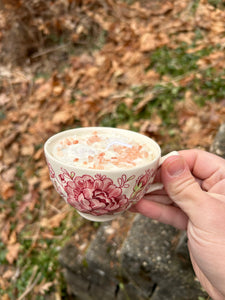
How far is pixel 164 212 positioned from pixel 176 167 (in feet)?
1.40

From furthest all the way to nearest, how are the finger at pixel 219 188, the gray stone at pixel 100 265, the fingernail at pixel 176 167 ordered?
the gray stone at pixel 100 265, the finger at pixel 219 188, the fingernail at pixel 176 167

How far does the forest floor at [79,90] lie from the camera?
1923mm

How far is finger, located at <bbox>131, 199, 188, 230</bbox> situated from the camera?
1.28 meters

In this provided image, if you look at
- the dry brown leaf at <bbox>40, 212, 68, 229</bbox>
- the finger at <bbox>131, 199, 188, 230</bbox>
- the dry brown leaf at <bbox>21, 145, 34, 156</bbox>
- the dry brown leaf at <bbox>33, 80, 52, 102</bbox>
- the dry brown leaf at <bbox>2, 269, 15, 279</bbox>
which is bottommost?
the dry brown leaf at <bbox>2, 269, 15, 279</bbox>

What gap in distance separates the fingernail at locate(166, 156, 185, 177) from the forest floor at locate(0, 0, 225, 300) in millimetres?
879

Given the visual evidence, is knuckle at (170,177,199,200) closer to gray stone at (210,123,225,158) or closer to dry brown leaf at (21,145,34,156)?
gray stone at (210,123,225,158)

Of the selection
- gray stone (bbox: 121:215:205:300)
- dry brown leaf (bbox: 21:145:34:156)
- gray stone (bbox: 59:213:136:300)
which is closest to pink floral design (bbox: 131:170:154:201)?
gray stone (bbox: 121:215:205:300)

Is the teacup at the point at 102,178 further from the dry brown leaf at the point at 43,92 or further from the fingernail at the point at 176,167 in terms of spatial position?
the dry brown leaf at the point at 43,92

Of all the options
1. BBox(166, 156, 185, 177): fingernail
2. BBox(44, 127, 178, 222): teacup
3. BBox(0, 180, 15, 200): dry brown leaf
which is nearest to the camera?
BBox(44, 127, 178, 222): teacup

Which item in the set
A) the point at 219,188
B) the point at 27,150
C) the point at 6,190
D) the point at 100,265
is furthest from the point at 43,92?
the point at 219,188

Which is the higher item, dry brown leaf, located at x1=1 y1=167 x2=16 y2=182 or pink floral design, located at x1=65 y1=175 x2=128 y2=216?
pink floral design, located at x1=65 y1=175 x2=128 y2=216

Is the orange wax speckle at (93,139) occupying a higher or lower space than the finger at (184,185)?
higher

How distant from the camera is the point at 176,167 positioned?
0.95 m

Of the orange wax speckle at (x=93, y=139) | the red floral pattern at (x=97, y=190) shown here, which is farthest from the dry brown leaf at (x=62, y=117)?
the red floral pattern at (x=97, y=190)
